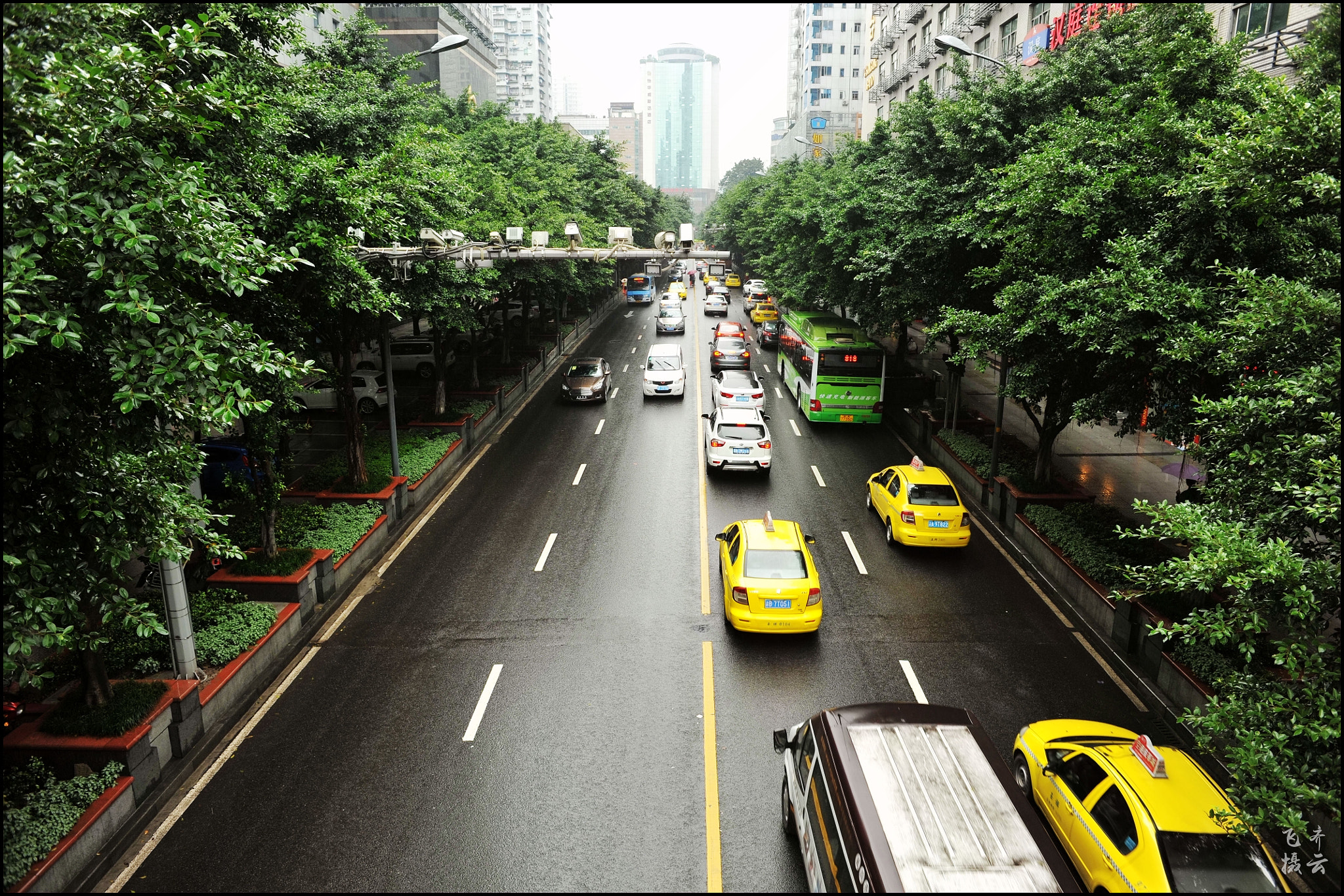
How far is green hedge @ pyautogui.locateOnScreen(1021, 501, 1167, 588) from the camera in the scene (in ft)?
44.9

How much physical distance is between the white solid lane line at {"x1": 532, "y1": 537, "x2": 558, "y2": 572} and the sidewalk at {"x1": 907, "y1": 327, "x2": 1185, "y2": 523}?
10663 millimetres

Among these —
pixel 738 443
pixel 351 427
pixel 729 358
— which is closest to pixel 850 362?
pixel 738 443

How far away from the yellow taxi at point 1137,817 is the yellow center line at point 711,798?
3.41 metres

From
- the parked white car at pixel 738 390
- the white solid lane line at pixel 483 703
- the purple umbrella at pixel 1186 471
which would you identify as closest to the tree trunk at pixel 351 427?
the white solid lane line at pixel 483 703

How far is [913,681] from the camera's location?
11.4 metres

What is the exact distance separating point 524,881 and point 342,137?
14163 millimetres

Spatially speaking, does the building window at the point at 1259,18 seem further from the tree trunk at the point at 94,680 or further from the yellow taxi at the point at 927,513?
the tree trunk at the point at 94,680

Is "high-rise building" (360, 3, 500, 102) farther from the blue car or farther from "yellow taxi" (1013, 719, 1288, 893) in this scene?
"yellow taxi" (1013, 719, 1288, 893)

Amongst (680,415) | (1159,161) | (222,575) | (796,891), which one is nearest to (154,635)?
(222,575)

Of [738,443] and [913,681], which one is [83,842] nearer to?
[913,681]

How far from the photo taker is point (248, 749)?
9789 mm

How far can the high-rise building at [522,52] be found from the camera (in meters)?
140

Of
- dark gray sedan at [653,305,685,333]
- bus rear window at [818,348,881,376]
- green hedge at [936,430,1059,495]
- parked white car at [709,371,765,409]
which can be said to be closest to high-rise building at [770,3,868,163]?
dark gray sedan at [653,305,685,333]

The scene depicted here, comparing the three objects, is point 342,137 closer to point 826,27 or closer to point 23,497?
point 23,497
